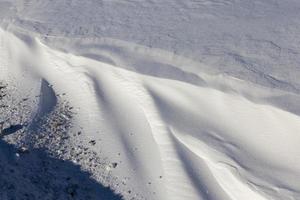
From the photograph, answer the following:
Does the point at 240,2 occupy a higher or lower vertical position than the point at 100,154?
higher

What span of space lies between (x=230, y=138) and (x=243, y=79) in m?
0.54

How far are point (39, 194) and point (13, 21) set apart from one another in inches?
107

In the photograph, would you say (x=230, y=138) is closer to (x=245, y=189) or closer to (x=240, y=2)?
(x=245, y=189)

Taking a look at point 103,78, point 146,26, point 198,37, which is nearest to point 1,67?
point 103,78

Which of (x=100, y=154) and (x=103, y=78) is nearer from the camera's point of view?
(x=100, y=154)

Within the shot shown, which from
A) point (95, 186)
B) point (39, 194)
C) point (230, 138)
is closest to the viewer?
point (39, 194)

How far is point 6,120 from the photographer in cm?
438

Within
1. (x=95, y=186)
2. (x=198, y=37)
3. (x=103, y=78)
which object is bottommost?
(x=95, y=186)

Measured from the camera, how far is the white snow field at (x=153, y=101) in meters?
3.74

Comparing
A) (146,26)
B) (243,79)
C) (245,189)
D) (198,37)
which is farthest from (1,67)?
(245,189)

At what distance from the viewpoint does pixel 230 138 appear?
4.04 meters

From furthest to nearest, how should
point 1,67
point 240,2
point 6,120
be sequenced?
point 240,2 < point 1,67 < point 6,120

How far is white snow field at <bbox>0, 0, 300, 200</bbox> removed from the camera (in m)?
3.74

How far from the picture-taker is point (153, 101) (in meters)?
4.41
